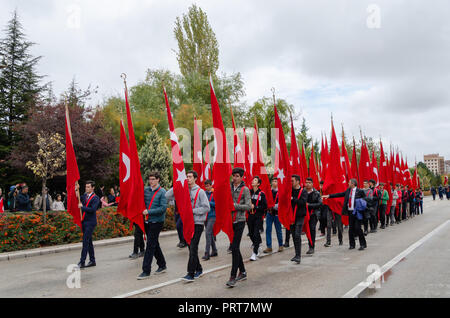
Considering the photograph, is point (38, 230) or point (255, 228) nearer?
point (255, 228)

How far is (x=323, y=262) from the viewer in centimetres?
848

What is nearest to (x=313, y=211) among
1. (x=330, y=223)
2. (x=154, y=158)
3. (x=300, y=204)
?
(x=330, y=223)

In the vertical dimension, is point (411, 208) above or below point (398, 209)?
below

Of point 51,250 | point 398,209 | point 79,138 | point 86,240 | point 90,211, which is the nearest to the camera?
point 86,240

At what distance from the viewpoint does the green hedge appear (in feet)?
35.6

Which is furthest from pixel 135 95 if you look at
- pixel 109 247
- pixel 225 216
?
pixel 225 216

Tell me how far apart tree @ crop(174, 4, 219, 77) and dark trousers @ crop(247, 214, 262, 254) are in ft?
92.9

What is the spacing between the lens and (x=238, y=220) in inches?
269


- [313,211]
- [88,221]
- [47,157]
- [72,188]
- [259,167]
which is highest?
[47,157]

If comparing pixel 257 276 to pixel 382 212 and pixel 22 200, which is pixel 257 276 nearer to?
pixel 22 200

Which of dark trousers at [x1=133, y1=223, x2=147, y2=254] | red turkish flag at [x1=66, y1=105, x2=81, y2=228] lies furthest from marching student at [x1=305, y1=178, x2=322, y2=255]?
red turkish flag at [x1=66, y1=105, x2=81, y2=228]

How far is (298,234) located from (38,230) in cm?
788
